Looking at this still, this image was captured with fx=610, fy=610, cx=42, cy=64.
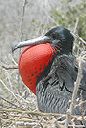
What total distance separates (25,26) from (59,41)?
5536mm

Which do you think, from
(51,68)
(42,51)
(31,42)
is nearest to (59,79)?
(51,68)

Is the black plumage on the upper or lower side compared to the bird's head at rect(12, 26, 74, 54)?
lower

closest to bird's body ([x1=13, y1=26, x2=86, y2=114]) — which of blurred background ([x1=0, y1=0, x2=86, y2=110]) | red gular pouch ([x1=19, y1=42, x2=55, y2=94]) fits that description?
red gular pouch ([x1=19, y1=42, x2=55, y2=94])

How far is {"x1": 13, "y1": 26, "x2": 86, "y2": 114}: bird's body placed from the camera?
4172 millimetres

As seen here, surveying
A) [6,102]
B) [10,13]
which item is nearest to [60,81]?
[6,102]

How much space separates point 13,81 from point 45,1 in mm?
1863

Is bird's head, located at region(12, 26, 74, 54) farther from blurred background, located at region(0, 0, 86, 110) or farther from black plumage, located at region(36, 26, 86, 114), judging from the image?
blurred background, located at region(0, 0, 86, 110)

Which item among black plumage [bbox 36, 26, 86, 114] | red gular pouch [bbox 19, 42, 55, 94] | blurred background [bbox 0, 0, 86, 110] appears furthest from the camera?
blurred background [bbox 0, 0, 86, 110]

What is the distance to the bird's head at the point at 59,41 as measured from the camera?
4340 millimetres

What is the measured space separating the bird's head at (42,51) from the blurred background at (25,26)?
0.30 m

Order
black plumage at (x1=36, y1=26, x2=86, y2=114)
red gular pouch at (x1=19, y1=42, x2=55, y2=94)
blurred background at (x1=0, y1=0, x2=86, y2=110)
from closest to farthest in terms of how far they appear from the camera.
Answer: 1. black plumage at (x1=36, y1=26, x2=86, y2=114)
2. red gular pouch at (x1=19, y1=42, x2=55, y2=94)
3. blurred background at (x1=0, y1=0, x2=86, y2=110)

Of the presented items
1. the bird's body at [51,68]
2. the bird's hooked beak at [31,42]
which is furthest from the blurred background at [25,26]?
the bird's hooked beak at [31,42]

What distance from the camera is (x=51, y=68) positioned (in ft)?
14.2

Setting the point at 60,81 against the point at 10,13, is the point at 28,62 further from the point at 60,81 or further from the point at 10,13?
the point at 10,13
